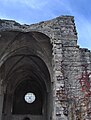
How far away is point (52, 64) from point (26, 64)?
147 inches

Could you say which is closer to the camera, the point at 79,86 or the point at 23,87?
the point at 79,86

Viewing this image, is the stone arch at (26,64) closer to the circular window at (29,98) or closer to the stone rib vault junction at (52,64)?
the stone rib vault junction at (52,64)

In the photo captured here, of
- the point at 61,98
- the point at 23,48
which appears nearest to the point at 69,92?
the point at 61,98

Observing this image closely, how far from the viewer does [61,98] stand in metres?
7.60

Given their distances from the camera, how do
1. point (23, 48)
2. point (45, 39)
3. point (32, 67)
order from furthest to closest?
1. point (32, 67)
2. point (23, 48)
3. point (45, 39)

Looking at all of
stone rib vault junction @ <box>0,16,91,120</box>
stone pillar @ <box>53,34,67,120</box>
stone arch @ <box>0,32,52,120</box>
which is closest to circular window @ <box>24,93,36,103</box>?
stone arch @ <box>0,32,52,120</box>

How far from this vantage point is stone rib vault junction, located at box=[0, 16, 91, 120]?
298 inches

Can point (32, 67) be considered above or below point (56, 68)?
above

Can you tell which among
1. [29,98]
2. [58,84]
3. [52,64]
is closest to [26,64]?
[52,64]

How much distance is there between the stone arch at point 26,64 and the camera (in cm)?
1008

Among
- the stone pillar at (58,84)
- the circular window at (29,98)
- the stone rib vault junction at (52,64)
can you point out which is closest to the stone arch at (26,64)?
the stone rib vault junction at (52,64)

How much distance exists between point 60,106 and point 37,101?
828cm

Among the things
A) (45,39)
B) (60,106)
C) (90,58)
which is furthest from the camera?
(45,39)

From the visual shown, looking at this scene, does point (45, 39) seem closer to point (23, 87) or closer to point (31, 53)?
point (31, 53)
